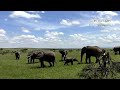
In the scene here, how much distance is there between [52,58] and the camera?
2291 cm
